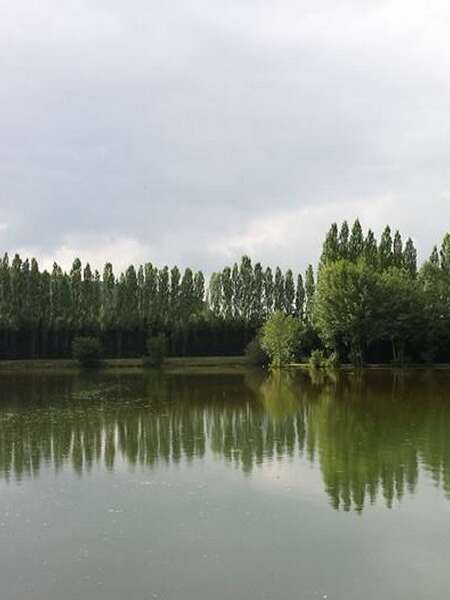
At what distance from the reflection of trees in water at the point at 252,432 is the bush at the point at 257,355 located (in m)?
43.7

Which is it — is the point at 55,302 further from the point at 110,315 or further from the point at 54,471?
the point at 54,471

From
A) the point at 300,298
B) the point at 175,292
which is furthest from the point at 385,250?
the point at 175,292

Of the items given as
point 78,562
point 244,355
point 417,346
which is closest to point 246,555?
point 78,562

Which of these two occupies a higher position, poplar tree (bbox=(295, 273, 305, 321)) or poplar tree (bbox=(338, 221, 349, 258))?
poplar tree (bbox=(338, 221, 349, 258))

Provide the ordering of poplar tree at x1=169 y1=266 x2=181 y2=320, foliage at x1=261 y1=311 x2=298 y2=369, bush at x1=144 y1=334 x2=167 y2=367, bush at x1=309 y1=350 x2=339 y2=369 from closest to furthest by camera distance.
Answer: bush at x1=309 y1=350 x2=339 y2=369, foliage at x1=261 y1=311 x2=298 y2=369, bush at x1=144 y1=334 x2=167 y2=367, poplar tree at x1=169 y1=266 x2=181 y2=320

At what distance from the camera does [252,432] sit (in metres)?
28.8

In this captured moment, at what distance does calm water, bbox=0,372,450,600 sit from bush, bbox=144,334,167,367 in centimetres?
6024

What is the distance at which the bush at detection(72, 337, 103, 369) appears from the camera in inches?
3679

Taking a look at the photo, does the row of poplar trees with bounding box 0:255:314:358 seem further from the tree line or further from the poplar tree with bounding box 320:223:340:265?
the poplar tree with bounding box 320:223:340:265

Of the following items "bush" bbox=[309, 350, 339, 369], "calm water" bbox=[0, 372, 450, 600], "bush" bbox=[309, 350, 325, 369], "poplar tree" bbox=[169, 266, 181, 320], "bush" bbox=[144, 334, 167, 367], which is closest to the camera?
"calm water" bbox=[0, 372, 450, 600]

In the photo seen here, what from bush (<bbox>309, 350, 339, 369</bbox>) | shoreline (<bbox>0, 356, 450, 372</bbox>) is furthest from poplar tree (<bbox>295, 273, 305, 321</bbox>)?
bush (<bbox>309, 350, 339, 369</bbox>)

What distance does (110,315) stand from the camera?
105875 millimetres

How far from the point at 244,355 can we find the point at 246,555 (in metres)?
91.1

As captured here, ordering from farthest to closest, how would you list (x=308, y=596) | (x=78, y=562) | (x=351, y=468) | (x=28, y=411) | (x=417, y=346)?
(x=417, y=346)
(x=28, y=411)
(x=351, y=468)
(x=78, y=562)
(x=308, y=596)
